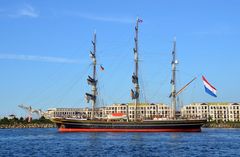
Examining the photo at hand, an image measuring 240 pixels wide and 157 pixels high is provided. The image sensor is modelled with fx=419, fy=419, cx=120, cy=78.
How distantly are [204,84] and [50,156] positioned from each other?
222 feet

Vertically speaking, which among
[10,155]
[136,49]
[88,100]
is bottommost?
[10,155]

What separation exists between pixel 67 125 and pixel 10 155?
61527 mm

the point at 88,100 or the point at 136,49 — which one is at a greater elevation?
the point at 136,49

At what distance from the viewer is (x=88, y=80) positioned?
118 m

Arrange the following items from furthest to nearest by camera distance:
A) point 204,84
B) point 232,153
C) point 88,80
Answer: point 88,80
point 204,84
point 232,153

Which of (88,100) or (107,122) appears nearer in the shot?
(107,122)

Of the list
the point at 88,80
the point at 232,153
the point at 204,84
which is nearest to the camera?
the point at 232,153

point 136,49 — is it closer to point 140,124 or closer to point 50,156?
point 140,124

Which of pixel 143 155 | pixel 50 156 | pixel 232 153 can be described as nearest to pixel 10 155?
pixel 50 156

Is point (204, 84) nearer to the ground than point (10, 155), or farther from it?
farther from it

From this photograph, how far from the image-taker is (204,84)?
10931 centimetres

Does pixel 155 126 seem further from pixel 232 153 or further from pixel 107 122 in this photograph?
pixel 232 153

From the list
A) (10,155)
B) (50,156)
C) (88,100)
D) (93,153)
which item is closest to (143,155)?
(93,153)

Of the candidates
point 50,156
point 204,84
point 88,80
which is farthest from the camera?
point 88,80
